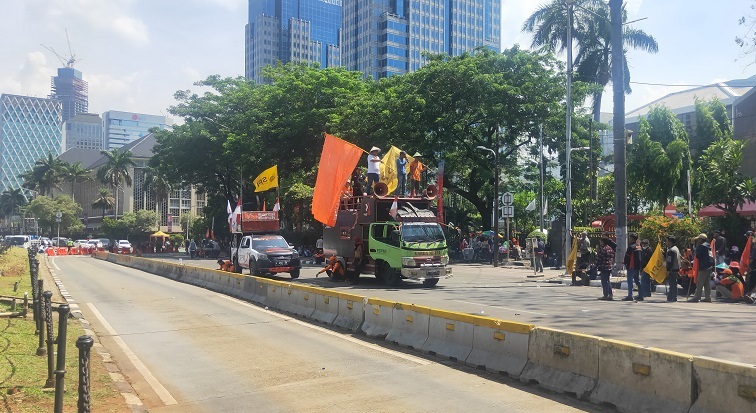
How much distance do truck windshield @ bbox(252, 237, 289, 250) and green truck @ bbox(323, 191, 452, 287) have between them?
3.61 m

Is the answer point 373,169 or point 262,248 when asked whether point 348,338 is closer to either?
point 373,169

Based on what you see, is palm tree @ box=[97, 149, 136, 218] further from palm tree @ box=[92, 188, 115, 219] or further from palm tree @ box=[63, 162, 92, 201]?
palm tree @ box=[63, 162, 92, 201]

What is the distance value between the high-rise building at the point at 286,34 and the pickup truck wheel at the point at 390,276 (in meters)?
160

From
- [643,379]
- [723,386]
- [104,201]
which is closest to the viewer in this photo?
[723,386]

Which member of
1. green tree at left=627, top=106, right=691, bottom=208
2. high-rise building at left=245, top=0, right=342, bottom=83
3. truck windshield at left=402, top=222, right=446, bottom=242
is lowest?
truck windshield at left=402, top=222, right=446, bottom=242

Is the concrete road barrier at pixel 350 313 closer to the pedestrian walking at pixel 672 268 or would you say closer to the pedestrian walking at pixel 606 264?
the pedestrian walking at pixel 606 264

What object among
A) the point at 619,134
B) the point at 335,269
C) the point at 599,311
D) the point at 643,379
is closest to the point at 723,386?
the point at 643,379

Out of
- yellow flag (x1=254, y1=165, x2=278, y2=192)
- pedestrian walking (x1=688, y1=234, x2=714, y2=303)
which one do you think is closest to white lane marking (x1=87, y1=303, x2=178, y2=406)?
pedestrian walking (x1=688, y1=234, x2=714, y2=303)

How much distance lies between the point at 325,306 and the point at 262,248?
39.8 ft

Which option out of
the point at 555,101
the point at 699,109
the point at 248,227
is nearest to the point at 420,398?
the point at 248,227

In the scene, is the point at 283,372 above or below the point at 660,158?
below

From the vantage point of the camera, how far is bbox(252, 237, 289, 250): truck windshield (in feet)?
83.8

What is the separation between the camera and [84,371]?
5.27 meters

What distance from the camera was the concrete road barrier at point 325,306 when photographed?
43.7ft
